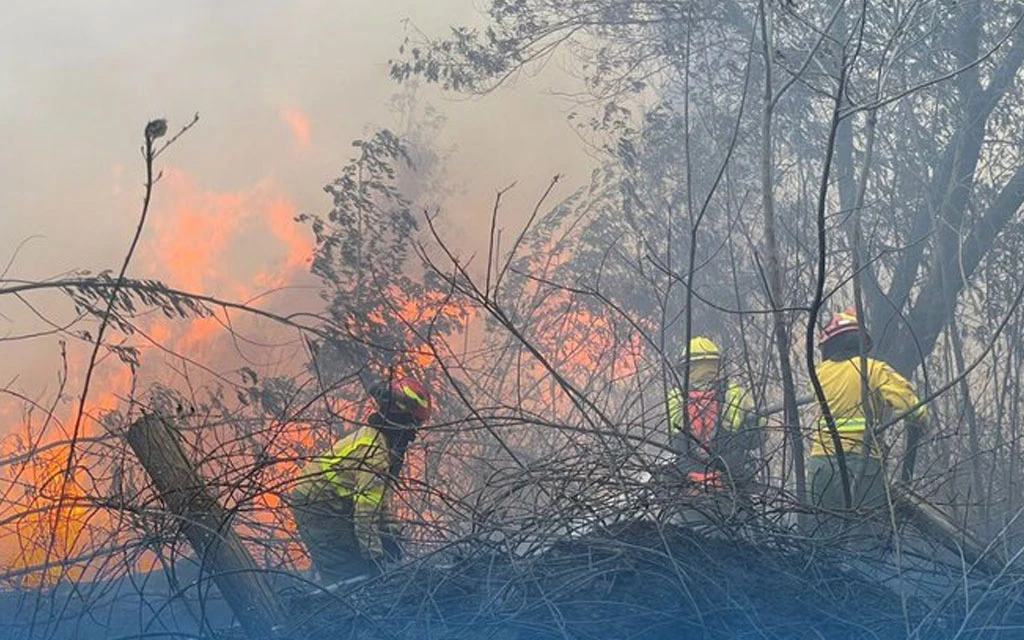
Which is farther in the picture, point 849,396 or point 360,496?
point 849,396

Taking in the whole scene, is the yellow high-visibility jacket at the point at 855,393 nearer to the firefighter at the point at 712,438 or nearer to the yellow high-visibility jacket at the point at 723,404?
the yellow high-visibility jacket at the point at 723,404

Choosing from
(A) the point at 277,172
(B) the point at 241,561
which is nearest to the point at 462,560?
(B) the point at 241,561

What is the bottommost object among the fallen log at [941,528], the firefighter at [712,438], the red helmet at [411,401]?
the fallen log at [941,528]

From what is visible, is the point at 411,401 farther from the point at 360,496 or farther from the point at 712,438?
the point at 712,438

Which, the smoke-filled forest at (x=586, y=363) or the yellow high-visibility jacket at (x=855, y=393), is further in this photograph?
the yellow high-visibility jacket at (x=855, y=393)

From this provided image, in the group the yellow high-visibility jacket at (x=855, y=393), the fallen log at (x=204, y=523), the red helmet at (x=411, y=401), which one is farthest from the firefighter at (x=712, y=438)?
the fallen log at (x=204, y=523)

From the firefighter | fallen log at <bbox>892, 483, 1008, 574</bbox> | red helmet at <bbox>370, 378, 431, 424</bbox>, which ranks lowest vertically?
fallen log at <bbox>892, 483, 1008, 574</bbox>

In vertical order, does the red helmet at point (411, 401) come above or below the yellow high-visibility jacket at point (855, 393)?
above

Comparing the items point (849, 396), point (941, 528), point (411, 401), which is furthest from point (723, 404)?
point (411, 401)

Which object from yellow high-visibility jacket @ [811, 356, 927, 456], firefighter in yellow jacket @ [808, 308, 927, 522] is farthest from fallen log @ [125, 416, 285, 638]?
yellow high-visibility jacket @ [811, 356, 927, 456]

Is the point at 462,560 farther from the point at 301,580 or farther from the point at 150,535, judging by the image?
the point at 150,535

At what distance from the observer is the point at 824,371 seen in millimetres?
6160

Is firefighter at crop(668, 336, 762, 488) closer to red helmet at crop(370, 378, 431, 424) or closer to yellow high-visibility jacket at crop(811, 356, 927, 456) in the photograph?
yellow high-visibility jacket at crop(811, 356, 927, 456)

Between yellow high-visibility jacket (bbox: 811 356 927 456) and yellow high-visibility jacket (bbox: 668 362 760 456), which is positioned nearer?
yellow high-visibility jacket (bbox: 668 362 760 456)
